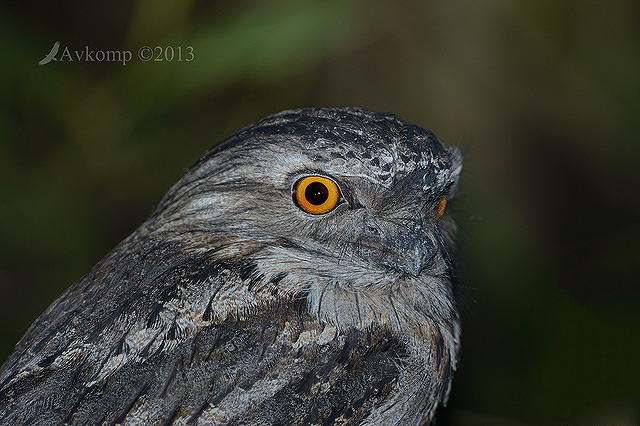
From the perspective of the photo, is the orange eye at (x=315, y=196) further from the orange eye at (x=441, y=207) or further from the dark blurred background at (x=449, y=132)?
the dark blurred background at (x=449, y=132)

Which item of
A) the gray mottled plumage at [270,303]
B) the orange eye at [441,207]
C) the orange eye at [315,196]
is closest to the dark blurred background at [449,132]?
the orange eye at [441,207]

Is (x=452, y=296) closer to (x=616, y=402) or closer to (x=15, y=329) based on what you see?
A: (x=616, y=402)

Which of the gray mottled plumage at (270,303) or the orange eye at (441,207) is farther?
the orange eye at (441,207)

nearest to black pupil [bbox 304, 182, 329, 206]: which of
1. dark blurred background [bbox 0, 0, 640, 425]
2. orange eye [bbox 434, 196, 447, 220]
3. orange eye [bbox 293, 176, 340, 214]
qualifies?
orange eye [bbox 293, 176, 340, 214]

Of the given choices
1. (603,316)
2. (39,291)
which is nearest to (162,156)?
(39,291)

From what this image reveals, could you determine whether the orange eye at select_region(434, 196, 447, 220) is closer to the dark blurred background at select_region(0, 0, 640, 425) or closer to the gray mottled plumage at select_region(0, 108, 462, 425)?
the gray mottled plumage at select_region(0, 108, 462, 425)
